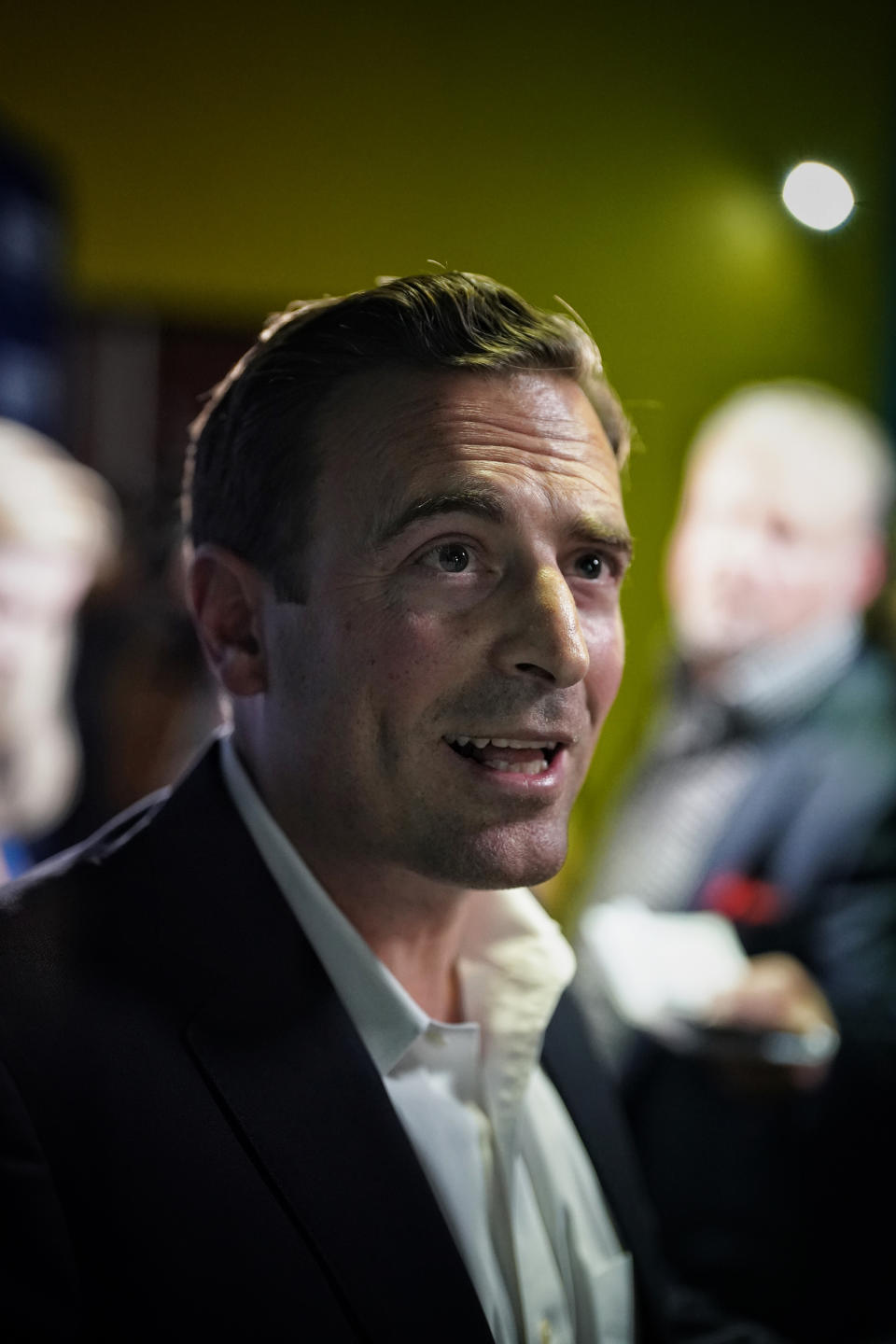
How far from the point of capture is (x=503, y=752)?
885 millimetres

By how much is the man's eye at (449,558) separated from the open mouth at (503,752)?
0.12 m

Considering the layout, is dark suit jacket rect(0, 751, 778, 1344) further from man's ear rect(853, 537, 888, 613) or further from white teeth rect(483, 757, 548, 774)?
man's ear rect(853, 537, 888, 613)

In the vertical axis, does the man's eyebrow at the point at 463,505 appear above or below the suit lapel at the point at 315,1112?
above

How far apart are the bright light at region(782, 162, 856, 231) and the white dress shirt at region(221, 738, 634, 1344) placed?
633 mm

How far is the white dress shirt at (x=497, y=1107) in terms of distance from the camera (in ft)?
3.10

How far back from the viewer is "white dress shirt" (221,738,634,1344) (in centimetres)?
95

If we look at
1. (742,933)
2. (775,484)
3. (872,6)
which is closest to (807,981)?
(742,933)

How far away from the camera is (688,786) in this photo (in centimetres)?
250

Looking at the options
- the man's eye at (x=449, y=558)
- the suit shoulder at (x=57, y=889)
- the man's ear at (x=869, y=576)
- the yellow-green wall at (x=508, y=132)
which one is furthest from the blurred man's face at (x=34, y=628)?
the man's ear at (x=869, y=576)

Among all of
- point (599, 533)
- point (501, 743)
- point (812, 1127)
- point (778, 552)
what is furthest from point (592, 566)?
point (778, 552)

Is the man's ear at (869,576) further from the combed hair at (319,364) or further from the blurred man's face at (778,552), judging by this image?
the combed hair at (319,364)

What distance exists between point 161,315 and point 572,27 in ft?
4.24

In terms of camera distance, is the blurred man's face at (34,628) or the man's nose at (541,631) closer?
the man's nose at (541,631)

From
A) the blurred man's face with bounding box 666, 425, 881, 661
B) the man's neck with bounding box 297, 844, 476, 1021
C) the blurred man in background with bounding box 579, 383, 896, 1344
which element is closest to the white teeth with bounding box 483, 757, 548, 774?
the man's neck with bounding box 297, 844, 476, 1021
